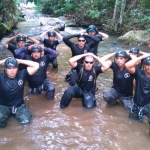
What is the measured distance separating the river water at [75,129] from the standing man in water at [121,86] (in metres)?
0.26

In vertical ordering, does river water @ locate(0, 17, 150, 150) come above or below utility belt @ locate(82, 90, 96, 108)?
below

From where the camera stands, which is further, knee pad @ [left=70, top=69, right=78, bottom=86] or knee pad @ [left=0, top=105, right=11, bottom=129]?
knee pad @ [left=70, top=69, right=78, bottom=86]

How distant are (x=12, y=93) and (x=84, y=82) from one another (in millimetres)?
2069

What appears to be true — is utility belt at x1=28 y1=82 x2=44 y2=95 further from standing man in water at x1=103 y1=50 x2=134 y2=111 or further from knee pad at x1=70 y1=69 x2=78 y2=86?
standing man in water at x1=103 y1=50 x2=134 y2=111

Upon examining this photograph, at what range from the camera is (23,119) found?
5.43m

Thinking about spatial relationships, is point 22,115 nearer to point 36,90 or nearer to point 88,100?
point 36,90

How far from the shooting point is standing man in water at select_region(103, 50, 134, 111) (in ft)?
20.1

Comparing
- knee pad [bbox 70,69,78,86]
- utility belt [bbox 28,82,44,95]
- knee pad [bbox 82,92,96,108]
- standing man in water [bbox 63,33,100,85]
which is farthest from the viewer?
standing man in water [bbox 63,33,100,85]

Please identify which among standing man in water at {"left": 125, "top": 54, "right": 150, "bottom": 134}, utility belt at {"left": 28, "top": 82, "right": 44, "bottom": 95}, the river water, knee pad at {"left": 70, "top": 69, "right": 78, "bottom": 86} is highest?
standing man in water at {"left": 125, "top": 54, "right": 150, "bottom": 134}

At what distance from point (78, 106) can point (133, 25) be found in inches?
492

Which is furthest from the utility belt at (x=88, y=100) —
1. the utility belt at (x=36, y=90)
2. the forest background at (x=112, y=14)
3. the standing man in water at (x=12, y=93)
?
the forest background at (x=112, y=14)

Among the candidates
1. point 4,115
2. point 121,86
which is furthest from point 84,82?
point 4,115

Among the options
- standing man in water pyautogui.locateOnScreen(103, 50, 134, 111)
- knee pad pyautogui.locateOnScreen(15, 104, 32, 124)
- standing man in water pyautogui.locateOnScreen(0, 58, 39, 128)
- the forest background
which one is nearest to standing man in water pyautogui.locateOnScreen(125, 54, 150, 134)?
standing man in water pyautogui.locateOnScreen(103, 50, 134, 111)

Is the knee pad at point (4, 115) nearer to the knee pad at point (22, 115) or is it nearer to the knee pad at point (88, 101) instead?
the knee pad at point (22, 115)
